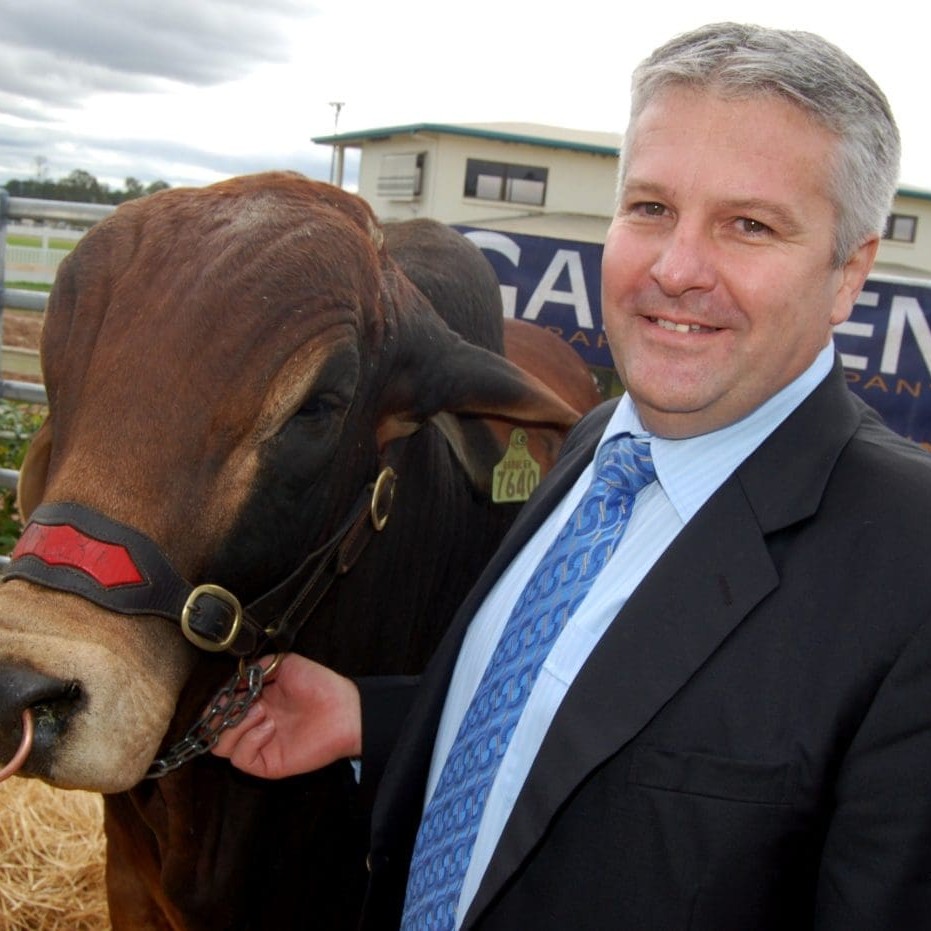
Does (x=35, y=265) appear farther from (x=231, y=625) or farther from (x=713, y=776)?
(x=713, y=776)

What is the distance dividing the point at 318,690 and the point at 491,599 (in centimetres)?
52

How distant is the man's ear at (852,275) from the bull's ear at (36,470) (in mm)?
1895

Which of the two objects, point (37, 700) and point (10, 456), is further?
point (10, 456)

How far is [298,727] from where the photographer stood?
2.56m

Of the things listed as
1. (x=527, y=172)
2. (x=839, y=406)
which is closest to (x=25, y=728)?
(x=839, y=406)

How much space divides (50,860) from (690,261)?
4.43 meters

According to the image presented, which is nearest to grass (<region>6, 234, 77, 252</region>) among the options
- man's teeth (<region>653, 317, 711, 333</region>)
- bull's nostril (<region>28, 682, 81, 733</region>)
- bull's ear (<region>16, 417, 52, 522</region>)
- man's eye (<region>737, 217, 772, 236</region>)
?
bull's ear (<region>16, 417, 52, 522</region>)

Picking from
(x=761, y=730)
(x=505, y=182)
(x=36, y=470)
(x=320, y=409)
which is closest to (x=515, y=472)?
(x=320, y=409)

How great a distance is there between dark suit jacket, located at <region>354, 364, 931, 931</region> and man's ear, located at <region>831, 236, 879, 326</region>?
0.62 feet

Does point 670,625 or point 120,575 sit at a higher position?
point 670,625

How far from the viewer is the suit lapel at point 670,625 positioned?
5.47ft

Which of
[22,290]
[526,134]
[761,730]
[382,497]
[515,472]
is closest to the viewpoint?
[761,730]

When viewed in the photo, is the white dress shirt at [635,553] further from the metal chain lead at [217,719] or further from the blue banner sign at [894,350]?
the blue banner sign at [894,350]

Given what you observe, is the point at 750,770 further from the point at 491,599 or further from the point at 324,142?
the point at 324,142
